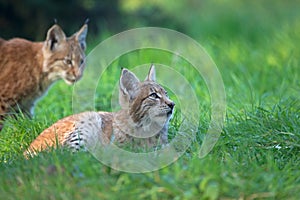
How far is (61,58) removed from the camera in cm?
827

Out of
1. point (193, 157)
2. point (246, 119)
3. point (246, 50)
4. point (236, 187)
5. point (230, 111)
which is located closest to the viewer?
point (236, 187)

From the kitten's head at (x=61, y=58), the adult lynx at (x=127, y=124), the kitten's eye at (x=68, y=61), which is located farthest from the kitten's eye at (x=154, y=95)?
the kitten's eye at (x=68, y=61)

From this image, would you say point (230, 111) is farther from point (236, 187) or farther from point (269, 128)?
point (236, 187)

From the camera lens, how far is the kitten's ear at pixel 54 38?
8.23 meters

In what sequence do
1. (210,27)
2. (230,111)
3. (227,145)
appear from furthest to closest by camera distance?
(210,27) → (230,111) → (227,145)

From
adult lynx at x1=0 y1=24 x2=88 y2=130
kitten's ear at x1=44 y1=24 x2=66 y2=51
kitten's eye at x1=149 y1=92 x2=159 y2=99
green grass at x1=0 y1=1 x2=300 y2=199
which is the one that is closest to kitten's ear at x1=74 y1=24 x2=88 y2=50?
adult lynx at x1=0 y1=24 x2=88 y2=130

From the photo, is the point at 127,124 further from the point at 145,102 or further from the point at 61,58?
the point at 61,58

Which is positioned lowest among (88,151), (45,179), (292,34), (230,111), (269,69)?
(45,179)

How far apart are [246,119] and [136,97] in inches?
42.9

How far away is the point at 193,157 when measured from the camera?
553cm

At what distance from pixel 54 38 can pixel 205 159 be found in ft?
11.4

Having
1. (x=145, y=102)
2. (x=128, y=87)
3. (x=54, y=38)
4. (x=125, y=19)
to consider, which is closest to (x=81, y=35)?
(x=54, y=38)

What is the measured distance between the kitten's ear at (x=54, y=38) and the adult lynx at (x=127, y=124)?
1982mm

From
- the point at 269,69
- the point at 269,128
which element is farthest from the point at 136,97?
the point at 269,69
